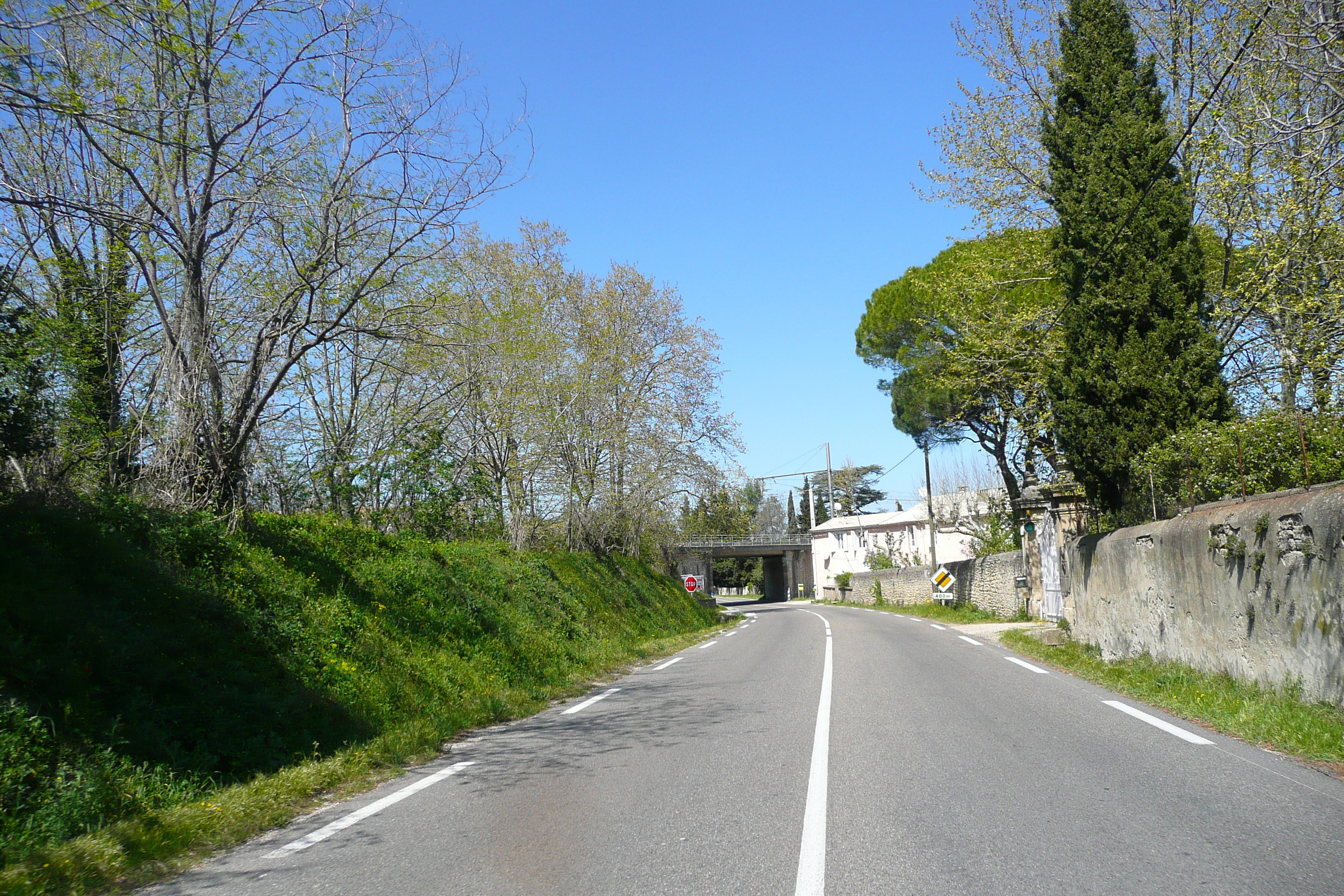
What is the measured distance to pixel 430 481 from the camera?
17297 mm

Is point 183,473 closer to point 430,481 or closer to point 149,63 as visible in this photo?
point 149,63

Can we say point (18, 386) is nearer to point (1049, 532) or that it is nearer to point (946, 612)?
point (1049, 532)

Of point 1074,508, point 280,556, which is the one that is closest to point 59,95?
point 280,556

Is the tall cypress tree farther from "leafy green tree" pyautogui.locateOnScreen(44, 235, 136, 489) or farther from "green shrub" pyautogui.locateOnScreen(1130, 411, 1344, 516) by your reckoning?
"leafy green tree" pyautogui.locateOnScreen(44, 235, 136, 489)

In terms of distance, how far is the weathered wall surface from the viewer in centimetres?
729

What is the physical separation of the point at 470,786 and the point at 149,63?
7.82 metres

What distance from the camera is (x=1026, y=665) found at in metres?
13.1

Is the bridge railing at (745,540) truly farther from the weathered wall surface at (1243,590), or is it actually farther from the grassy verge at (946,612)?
the weathered wall surface at (1243,590)

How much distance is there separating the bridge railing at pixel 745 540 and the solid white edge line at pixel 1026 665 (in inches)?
1808

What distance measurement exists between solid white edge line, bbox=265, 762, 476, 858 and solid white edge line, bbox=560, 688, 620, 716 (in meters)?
2.90

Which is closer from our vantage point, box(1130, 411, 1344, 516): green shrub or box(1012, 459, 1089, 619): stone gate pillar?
box(1130, 411, 1344, 516): green shrub

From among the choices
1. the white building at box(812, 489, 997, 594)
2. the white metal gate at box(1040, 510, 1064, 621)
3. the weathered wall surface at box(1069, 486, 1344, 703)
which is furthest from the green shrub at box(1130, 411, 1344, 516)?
the white building at box(812, 489, 997, 594)

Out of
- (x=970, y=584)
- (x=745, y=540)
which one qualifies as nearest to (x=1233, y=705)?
(x=970, y=584)

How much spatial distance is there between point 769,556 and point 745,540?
11.7 meters
